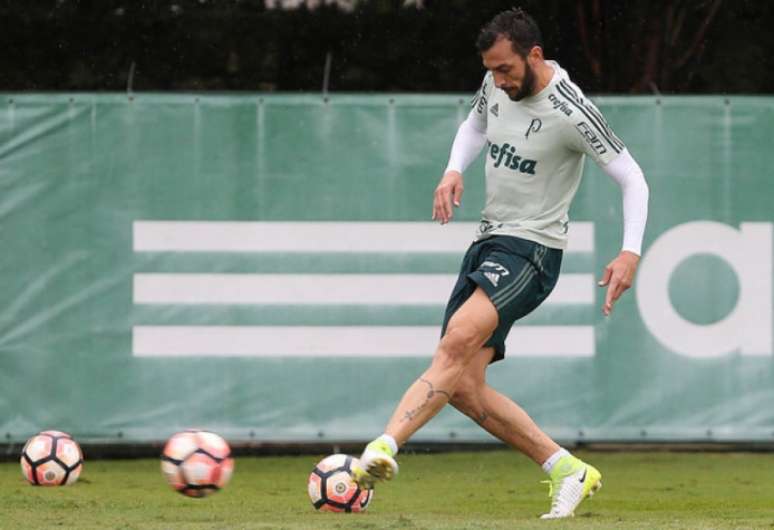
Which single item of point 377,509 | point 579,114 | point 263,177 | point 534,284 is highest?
point 263,177

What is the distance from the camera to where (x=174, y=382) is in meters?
10.1

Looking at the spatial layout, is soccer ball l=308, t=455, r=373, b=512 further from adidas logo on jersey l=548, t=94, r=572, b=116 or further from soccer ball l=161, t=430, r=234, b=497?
adidas logo on jersey l=548, t=94, r=572, b=116

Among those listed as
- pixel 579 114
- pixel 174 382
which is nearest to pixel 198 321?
pixel 174 382

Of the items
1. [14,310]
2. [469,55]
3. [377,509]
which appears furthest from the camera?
[469,55]

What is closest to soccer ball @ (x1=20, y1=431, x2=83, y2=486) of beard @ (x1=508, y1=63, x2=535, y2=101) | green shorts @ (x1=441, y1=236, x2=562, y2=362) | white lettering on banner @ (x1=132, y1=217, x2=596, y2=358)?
white lettering on banner @ (x1=132, y1=217, x2=596, y2=358)

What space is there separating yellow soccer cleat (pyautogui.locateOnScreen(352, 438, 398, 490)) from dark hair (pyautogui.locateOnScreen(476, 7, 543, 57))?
178cm

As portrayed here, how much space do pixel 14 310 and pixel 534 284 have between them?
4.46 metres

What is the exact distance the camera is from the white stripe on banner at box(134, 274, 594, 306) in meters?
10.1

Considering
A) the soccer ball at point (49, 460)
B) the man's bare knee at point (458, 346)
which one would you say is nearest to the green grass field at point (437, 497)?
the soccer ball at point (49, 460)

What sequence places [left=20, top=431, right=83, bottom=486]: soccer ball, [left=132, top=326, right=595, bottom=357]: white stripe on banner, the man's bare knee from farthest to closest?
[left=132, top=326, right=595, bottom=357]: white stripe on banner < [left=20, top=431, right=83, bottom=486]: soccer ball < the man's bare knee

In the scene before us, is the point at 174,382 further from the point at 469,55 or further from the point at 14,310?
the point at 469,55

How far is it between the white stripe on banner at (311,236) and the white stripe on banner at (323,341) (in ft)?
1.71

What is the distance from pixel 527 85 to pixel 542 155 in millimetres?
320

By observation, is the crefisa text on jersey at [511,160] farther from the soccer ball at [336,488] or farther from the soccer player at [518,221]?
the soccer ball at [336,488]
